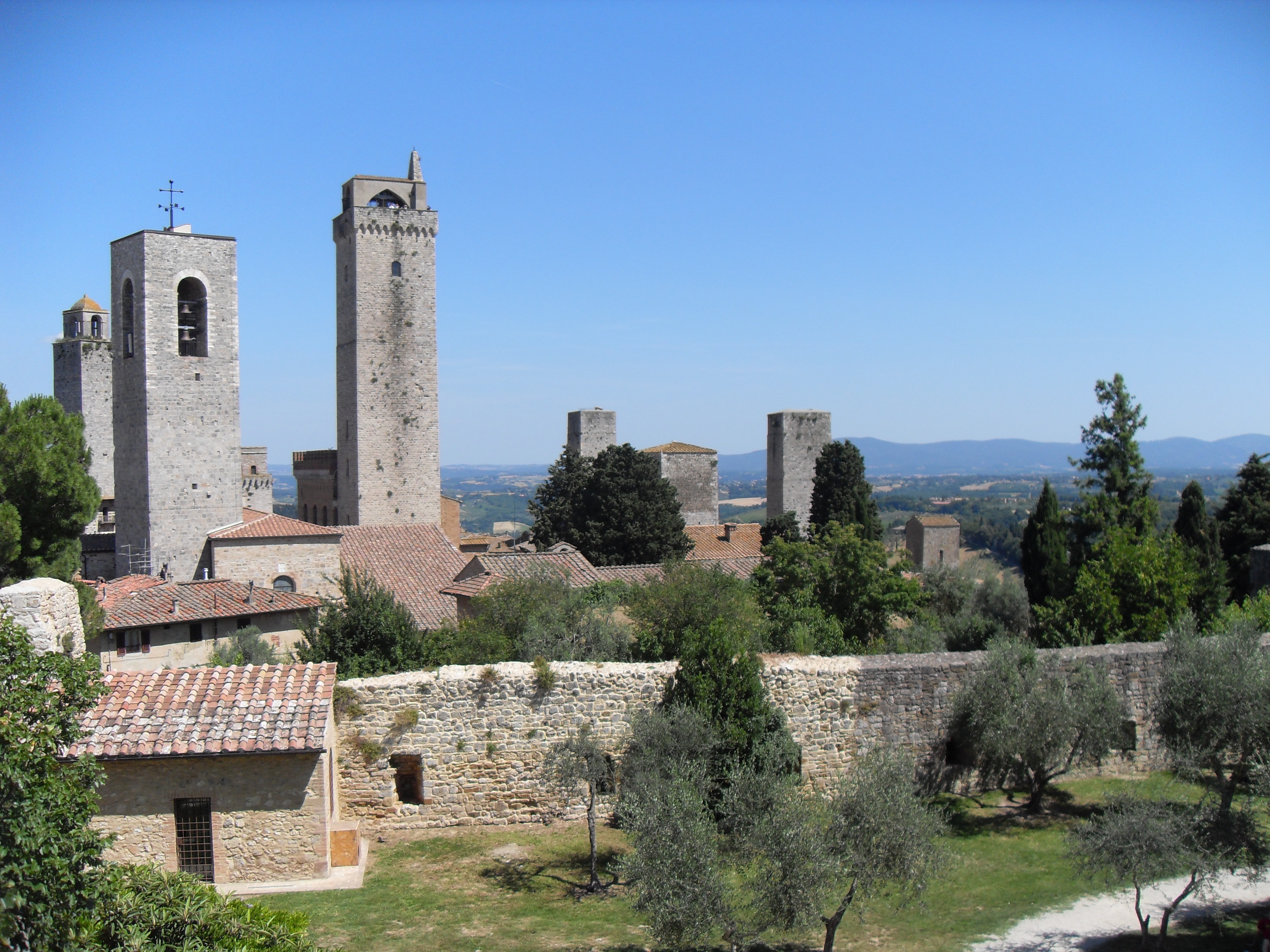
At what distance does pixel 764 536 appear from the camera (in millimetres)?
42688

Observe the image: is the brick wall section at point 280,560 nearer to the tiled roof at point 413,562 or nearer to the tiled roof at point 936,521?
the tiled roof at point 413,562

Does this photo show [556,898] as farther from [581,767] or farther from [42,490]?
[42,490]

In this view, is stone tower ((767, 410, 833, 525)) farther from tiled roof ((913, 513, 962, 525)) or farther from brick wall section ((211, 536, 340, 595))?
brick wall section ((211, 536, 340, 595))

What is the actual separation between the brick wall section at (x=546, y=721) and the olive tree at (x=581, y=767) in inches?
34.5

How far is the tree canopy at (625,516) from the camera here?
3722 centimetres

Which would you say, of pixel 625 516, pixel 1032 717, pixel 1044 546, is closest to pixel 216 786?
pixel 1032 717

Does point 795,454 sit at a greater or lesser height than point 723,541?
greater

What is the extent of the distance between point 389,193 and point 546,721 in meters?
35.2

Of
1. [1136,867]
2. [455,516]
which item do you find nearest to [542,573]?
[1136,867]

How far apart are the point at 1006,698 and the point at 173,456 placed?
30.1m

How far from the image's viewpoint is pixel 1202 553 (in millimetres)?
26062

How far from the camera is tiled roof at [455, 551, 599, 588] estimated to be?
24.6m

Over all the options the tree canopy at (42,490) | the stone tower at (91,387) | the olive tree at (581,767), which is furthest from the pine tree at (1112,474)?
the stone tower at (91,387)

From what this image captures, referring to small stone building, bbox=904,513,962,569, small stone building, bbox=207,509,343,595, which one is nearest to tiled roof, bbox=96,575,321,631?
small stone building, bbox=207,509,343,595
